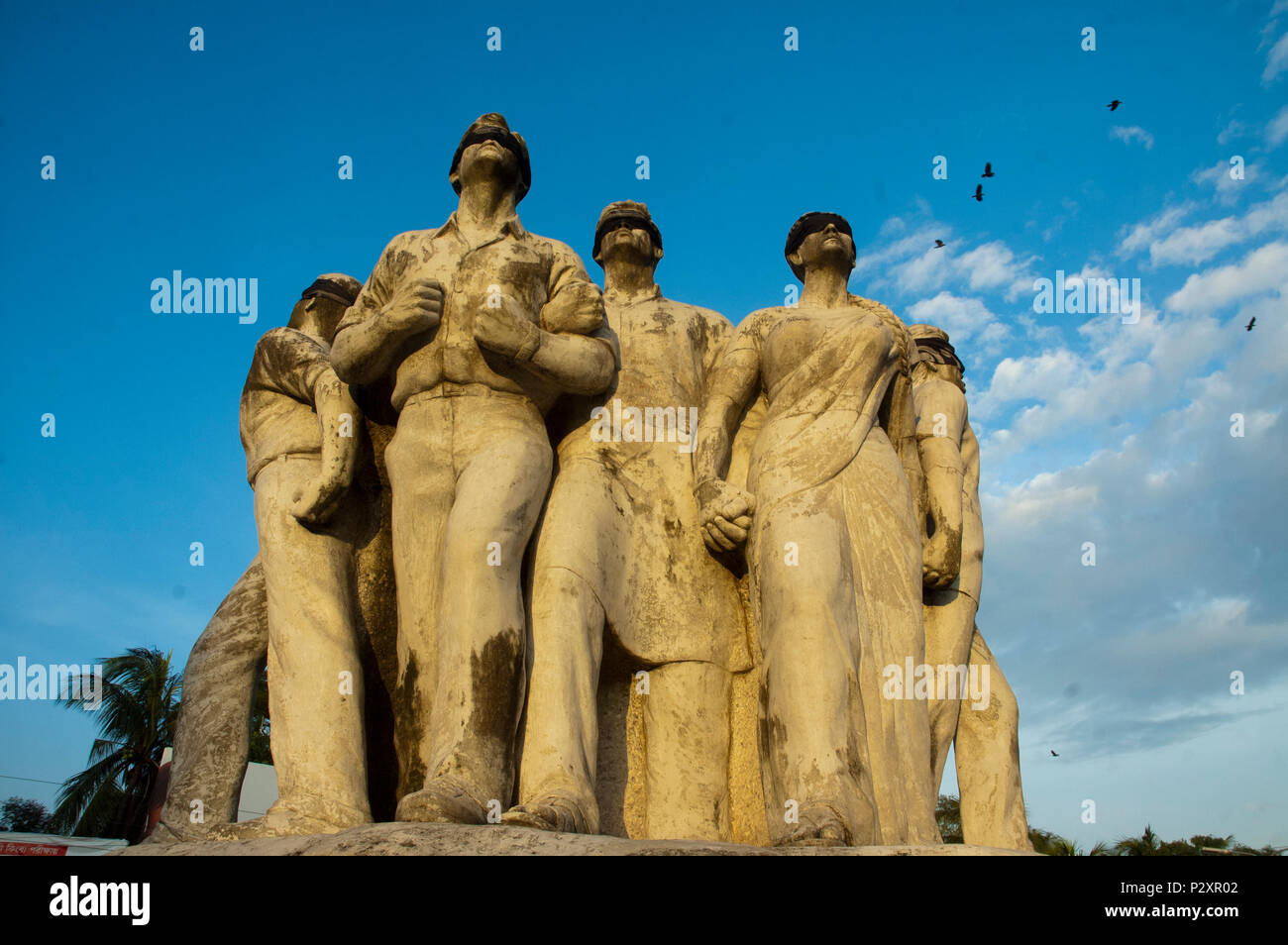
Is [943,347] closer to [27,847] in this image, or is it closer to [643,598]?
[643,598]

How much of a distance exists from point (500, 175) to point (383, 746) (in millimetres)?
3279

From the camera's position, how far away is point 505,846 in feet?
13.1

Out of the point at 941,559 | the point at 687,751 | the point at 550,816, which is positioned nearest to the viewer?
the point at 550,816

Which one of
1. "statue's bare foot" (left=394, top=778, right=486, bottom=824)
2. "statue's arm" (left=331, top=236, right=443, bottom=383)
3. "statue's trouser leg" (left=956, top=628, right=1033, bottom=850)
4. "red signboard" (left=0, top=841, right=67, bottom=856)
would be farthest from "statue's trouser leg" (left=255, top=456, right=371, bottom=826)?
"red signboard" (left=0, top=841, right=67, bottom=856)

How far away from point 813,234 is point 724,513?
6.73ft

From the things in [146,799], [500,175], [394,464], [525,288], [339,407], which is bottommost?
[146,799]

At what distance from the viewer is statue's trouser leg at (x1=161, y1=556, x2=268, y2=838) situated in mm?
6016

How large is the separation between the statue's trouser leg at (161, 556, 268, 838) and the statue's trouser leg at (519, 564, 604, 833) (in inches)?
73.3

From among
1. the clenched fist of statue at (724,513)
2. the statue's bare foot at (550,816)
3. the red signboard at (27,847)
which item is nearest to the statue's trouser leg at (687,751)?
the clenched fist of statue at (724,513)

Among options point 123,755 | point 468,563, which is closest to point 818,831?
point 468,563

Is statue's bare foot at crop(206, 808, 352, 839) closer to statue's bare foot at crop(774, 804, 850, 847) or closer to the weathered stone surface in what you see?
Result: the weathered stone surface

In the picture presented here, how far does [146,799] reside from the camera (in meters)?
22.7

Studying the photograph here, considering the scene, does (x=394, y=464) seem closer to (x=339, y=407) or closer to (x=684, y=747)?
(x=339, y=407)
